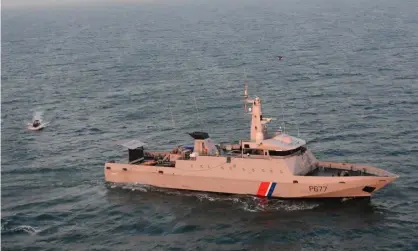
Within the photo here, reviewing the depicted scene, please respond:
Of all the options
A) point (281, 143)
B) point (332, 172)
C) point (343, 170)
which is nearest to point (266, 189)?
point (281, 143)

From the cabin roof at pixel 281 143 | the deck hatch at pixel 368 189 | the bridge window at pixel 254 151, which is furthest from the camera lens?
the bridge window at pixel 254 151

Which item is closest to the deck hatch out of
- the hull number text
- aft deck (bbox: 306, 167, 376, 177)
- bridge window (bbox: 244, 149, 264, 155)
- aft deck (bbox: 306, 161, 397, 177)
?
aft deck (bbox: 306, 161, 397, 177)

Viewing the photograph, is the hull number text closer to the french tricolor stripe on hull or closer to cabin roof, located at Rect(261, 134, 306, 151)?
the french tricolor stripe on hull

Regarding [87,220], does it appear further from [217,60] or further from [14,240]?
[217,60]

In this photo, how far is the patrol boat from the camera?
4825 cm

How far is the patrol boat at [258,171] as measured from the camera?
4825 centimetres

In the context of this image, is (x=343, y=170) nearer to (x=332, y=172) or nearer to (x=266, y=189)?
(x=332, y=172)

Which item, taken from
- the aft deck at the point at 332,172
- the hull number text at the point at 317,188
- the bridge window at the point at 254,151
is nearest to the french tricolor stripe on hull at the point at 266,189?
the bridge window at the point at 254,151

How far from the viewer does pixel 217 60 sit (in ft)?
384

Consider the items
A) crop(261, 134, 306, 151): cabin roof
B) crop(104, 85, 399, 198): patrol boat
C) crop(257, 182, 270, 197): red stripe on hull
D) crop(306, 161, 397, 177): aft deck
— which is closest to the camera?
crop(104, 85, 399, 198): patrol boat

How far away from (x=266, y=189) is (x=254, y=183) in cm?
122

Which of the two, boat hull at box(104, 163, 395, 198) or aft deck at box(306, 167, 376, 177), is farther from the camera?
aft deck at box(306, 167, 376, 177)

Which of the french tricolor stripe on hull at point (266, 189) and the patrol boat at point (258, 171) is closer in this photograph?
the patrol boat at point (258, 171)

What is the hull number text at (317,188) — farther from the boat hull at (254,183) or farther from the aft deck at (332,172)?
the aft deck at (332,172)
